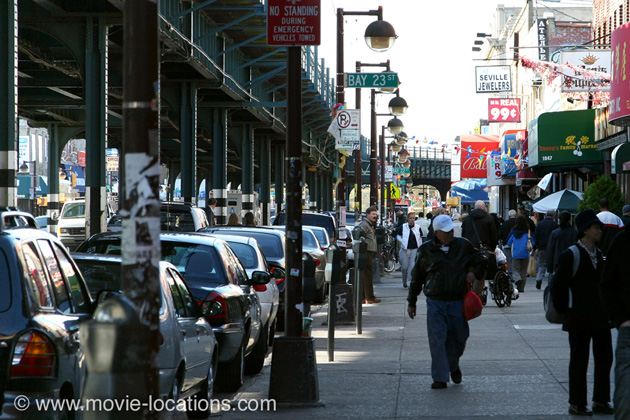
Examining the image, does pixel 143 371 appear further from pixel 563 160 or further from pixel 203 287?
pixel 563 160

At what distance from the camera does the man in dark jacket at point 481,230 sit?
20328 millimetres

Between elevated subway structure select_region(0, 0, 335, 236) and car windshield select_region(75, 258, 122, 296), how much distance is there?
27.3 ft

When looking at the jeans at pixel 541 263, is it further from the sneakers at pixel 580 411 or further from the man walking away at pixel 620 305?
the man walking away at pixel 620 305

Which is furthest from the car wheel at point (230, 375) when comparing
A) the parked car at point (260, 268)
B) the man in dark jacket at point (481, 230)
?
the man in dark jacket at point (481, 230)

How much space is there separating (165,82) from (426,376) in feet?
74.8

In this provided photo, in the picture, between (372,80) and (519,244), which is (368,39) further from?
(519,244)

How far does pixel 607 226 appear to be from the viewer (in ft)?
63.6

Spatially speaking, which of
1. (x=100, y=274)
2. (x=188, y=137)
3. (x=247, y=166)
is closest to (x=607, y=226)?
(x=100, y=274)

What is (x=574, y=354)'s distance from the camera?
897 cm

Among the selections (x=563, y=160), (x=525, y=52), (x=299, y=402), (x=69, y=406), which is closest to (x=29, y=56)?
(x=563, y=160)

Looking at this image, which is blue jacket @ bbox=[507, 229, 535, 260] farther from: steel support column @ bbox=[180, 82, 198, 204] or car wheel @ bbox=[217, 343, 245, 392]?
car wheel @ bbox=[217, 343, 245, 392]

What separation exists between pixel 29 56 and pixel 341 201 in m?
10.4

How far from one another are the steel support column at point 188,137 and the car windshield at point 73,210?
3.97 m

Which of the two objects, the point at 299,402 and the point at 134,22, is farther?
the point at 299,402
